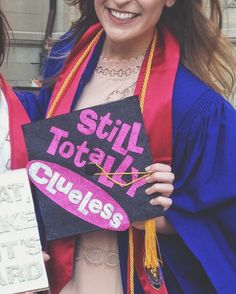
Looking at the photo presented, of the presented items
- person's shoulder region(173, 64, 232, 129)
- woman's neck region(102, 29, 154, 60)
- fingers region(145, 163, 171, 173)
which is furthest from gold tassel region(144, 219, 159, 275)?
woman's neck region(102, 29, 154, 60)

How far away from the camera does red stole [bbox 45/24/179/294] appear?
1.37 meters

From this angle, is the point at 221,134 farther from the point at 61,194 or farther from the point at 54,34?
the point at 54,34

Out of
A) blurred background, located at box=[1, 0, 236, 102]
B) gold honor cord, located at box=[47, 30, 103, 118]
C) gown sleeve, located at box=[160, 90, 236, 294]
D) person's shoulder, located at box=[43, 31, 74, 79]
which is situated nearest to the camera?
gown sleeve, located at box=[160, 90, 236, 294]

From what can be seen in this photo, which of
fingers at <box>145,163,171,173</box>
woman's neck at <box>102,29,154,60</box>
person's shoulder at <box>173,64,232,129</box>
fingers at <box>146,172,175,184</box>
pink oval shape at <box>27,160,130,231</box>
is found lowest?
pink oval shape at <box>27,160,130,231</box>

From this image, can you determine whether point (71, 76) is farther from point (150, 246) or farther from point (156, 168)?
point (150, 246)

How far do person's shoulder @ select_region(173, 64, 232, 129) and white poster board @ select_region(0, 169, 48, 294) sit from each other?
37 cm

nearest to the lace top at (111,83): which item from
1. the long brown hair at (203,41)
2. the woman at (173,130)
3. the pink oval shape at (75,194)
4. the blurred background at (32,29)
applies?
the woman at (173,130)

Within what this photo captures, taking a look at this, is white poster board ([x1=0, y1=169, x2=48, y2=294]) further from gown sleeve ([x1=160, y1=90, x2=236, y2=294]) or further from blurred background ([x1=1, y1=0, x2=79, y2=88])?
blurred background ([x1=1, y1=0, x2=79, y2=88])

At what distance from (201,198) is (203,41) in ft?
1.35

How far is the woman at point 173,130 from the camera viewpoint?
1367mm

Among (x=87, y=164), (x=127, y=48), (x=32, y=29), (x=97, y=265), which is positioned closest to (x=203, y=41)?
(x=127, y=48)

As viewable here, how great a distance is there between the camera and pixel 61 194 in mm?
1346

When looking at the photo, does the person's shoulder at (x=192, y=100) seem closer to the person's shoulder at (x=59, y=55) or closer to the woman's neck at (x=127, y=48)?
the woman's neck at (x=127, y=48)

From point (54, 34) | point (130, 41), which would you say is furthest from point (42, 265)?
point (54, 34)
